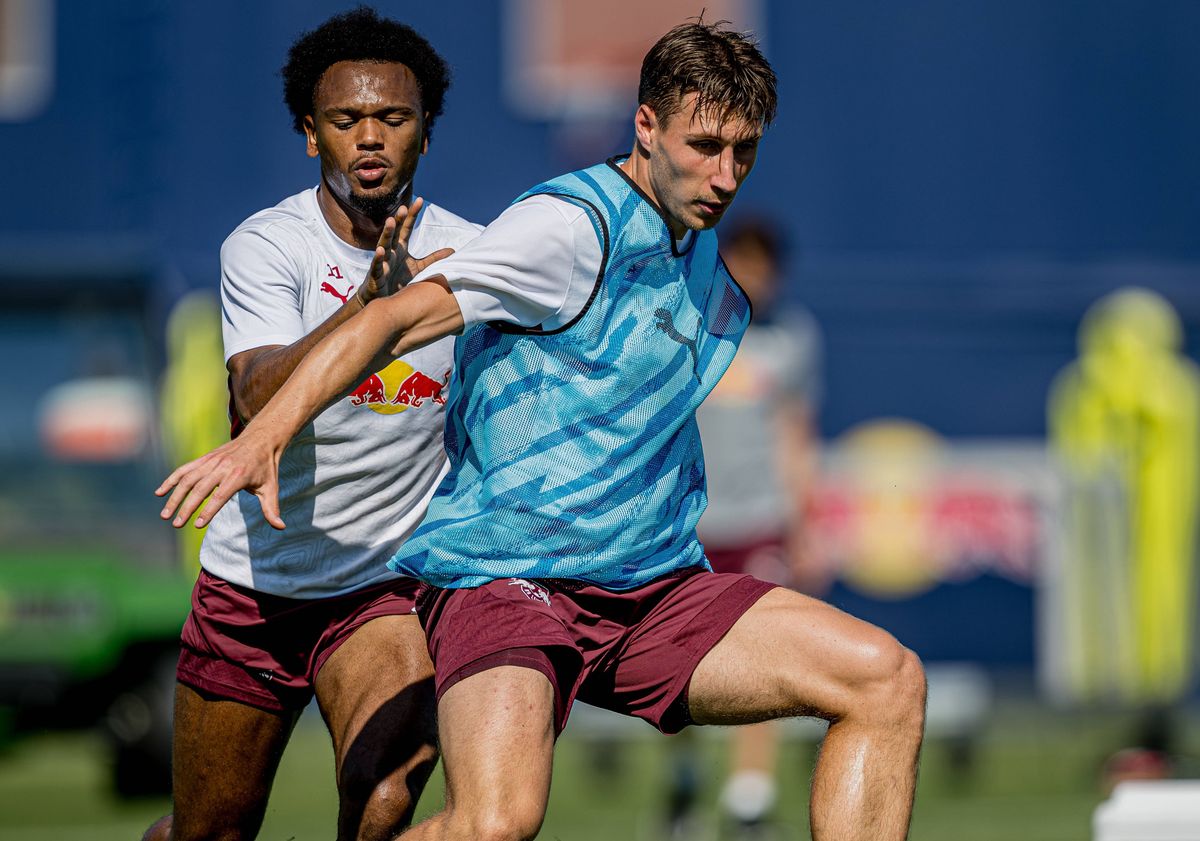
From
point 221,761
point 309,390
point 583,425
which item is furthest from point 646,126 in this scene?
point 221,761

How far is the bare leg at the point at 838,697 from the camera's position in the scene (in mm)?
4371

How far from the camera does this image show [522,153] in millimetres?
15438

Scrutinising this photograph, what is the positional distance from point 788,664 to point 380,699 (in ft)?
3.39

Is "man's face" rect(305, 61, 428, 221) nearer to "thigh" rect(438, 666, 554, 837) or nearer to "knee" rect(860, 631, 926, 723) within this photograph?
"thigh" rect(438, 666, 554, 837)

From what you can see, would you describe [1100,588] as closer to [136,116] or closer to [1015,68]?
[1015,68]

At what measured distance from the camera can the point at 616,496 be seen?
458 cm

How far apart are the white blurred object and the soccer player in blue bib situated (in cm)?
102

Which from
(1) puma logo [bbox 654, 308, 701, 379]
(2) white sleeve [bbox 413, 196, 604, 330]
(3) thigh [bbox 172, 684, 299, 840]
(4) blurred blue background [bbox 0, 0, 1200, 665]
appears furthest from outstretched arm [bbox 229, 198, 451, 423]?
(4) blurred blue background [bbox 0, 0, 1200, 665]

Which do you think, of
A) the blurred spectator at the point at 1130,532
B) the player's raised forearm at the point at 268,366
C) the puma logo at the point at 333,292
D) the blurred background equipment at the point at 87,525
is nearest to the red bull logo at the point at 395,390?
the puma logo at the point at 333,292

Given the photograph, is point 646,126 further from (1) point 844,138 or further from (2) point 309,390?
(1) point 844,138

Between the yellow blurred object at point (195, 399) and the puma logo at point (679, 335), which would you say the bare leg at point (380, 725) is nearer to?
the puma logo at point (679, 335)

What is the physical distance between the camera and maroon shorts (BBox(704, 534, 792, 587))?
859 centimetres

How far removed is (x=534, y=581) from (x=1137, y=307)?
1080cm

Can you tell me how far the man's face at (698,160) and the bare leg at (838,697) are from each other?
38.1 inches
